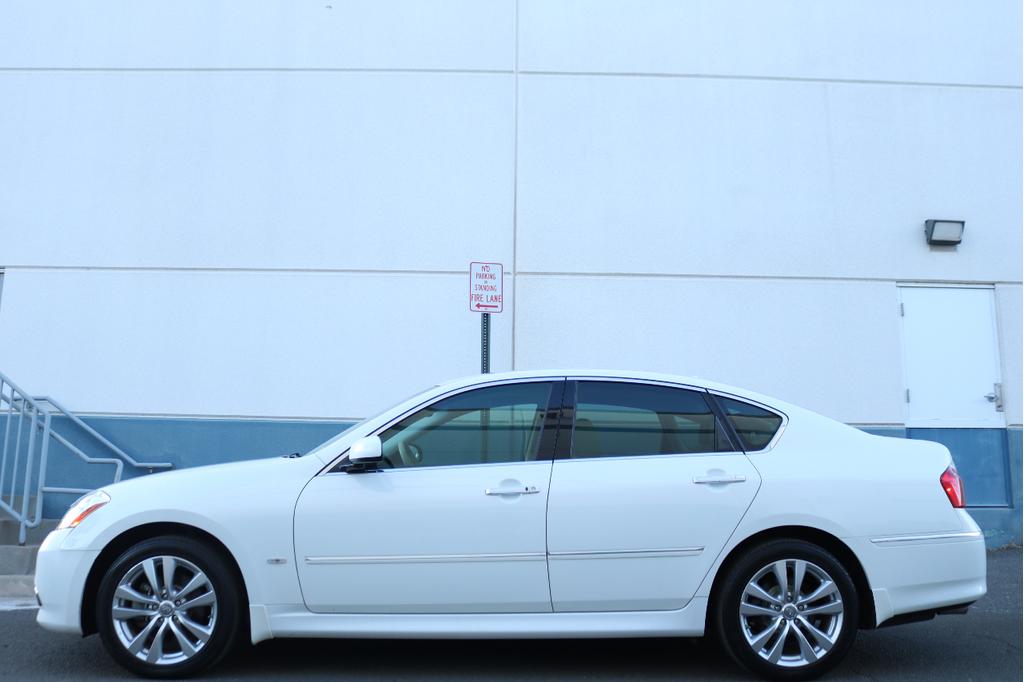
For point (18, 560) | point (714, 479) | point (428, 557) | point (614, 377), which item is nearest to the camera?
point (428, 557)

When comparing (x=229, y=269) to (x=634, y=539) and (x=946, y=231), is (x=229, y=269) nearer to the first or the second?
(x=634, y=539)

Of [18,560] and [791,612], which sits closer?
[791,612]

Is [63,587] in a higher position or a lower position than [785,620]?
higher

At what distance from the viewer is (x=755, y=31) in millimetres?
9305

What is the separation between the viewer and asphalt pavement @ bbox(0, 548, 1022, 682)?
4.46 m

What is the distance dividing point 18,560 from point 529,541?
431 cm

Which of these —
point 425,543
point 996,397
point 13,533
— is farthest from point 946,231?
point 13,533

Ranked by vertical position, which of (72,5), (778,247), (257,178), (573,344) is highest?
(72,5)

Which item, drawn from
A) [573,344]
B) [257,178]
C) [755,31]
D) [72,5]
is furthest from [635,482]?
[72,5]

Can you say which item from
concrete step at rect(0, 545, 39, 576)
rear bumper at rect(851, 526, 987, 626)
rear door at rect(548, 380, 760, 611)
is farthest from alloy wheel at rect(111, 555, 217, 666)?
rear bumper at rect(851, 526, 987, 626)

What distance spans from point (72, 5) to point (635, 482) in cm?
824

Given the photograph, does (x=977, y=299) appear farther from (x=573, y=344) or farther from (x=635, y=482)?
(x=635, y=482)

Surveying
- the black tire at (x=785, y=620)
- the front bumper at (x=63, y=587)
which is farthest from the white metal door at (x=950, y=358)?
the front bumper at (x=63, y=587)

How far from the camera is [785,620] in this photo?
4234 millimetres
